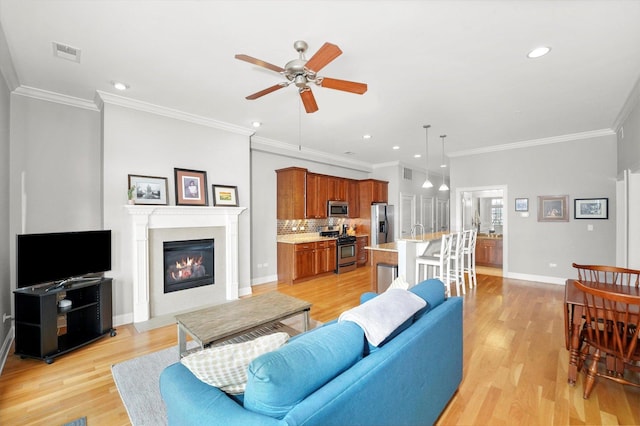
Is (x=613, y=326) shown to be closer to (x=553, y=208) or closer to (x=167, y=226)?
(x=553, y=208)

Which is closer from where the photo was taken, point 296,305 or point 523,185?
point 296,305

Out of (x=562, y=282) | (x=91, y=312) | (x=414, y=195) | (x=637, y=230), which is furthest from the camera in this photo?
(x=414, y=195)

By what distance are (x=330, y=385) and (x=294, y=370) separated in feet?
0.57

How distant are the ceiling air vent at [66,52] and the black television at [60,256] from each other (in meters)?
Result: 1.76

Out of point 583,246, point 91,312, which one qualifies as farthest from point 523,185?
point 91,312

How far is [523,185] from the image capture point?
588 centimetres

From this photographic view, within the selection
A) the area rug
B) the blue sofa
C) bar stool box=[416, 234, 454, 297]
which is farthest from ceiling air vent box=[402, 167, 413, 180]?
the blue sofa

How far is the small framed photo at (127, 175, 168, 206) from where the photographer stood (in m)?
3.70

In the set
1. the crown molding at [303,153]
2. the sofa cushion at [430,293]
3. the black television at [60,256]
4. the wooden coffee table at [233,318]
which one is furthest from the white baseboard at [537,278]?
the black television at [60,256]

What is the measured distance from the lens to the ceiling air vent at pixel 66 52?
2539 millimetres

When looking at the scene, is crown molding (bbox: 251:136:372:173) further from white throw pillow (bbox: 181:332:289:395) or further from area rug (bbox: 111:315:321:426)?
white throw pillow (bbox: 181:332:289:395)

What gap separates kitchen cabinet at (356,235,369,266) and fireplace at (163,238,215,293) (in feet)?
12.9

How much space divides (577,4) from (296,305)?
3.32 m

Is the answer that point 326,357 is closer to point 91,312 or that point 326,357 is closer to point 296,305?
point 296,305
